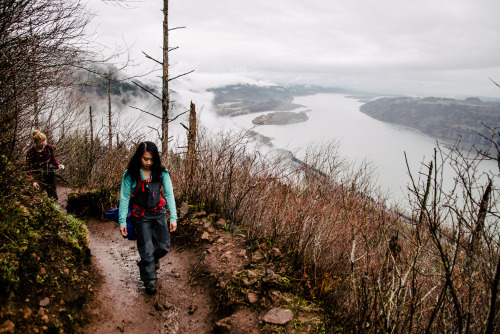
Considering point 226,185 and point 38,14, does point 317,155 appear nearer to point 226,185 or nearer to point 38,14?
point 226,185

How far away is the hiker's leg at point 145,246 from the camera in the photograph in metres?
3.52

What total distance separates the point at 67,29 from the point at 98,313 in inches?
183

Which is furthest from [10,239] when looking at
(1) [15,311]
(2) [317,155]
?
(2) [317,155]

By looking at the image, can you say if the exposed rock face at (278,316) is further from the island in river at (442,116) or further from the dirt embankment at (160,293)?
the island in river at (442,116)

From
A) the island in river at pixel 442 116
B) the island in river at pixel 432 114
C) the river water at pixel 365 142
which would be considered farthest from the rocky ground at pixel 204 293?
the island in river at pixel 442 116

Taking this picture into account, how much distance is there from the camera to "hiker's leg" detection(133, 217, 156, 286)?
352 centimetres

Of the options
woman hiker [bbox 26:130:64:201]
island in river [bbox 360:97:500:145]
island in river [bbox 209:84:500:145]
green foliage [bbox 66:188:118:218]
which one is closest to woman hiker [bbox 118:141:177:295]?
woman hiker [bbox 26:130:64:201]

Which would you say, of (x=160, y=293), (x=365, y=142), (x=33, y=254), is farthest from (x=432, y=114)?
(x=33, y=254)

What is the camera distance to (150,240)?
11.9 ft

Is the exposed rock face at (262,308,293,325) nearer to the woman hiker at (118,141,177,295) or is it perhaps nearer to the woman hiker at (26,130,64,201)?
the woman hiker at (118,141,177,295)

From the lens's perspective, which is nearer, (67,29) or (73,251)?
(73,251)

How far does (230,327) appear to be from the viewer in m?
3.04

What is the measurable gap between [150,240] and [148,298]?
2.57ft

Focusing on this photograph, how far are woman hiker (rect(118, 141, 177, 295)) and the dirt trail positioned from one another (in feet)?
0.88
